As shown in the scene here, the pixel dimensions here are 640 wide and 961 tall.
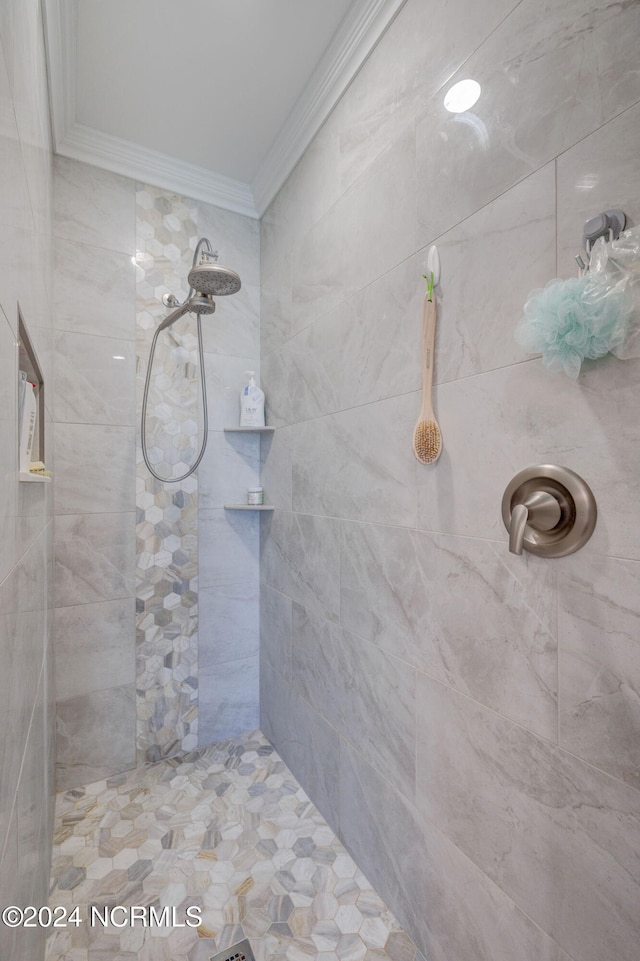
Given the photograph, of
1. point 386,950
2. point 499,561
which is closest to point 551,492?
point 499,561

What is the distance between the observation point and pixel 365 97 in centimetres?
120

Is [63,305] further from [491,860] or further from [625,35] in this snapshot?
[491,860]

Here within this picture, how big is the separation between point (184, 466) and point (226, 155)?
1.25 meters

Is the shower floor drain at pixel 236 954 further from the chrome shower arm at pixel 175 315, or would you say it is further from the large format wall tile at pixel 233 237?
the large format wall tile at pixel 233 237

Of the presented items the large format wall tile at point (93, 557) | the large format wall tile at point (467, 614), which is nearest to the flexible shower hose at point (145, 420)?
the large format wall tile at point (93, 557)

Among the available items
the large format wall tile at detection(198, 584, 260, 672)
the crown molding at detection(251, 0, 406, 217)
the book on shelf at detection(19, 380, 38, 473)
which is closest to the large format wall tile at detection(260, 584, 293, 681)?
the large format wall tile at detection(198, 584, 260, 672)

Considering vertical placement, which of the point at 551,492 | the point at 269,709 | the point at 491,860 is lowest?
the point at 269,709

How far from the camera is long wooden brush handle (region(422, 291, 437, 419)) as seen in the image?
0.94 m

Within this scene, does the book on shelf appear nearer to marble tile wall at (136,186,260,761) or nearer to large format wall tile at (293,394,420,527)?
large format wall tile at (293,394,420,527)

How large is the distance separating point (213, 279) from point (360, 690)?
4.56 ft

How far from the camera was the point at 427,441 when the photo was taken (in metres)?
0.96

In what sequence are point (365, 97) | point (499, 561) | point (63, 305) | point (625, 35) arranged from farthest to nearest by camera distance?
point (63, 305), point (365, 97), point (499, 561), point (625, 35)

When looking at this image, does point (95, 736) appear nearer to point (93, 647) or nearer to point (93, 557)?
point (93, 647)

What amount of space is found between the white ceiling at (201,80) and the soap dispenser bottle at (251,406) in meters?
0.81
